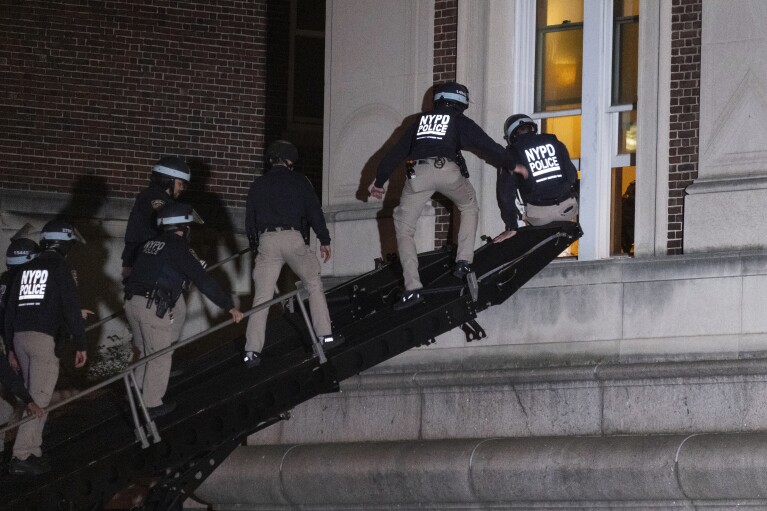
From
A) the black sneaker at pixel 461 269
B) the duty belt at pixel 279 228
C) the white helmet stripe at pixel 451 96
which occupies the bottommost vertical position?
the black sneaker at pixel 461 269

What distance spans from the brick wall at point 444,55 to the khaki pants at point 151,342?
357 centimetres

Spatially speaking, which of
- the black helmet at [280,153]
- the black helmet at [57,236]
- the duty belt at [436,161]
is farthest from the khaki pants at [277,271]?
the black helmet at [57,236]

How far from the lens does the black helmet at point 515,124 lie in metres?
14.9

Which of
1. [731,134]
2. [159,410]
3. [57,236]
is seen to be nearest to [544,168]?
[731,134]

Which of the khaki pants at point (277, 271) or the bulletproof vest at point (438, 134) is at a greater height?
the bulletproof vest at point (438, 134)

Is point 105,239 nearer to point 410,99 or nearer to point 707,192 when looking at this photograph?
point 410,99

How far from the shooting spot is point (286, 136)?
21.5 m

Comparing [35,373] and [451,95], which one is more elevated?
[451,95]

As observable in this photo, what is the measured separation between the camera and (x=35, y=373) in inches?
527

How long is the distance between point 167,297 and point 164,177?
4.60 feet

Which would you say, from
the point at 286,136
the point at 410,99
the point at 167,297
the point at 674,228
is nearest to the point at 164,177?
the point at 167,297

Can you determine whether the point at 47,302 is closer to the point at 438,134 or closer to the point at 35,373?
the point at 35,373

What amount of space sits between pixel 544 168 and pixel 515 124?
64cm

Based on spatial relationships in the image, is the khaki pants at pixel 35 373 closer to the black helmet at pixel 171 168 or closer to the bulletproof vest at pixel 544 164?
the black helmet at pixel 171 168
